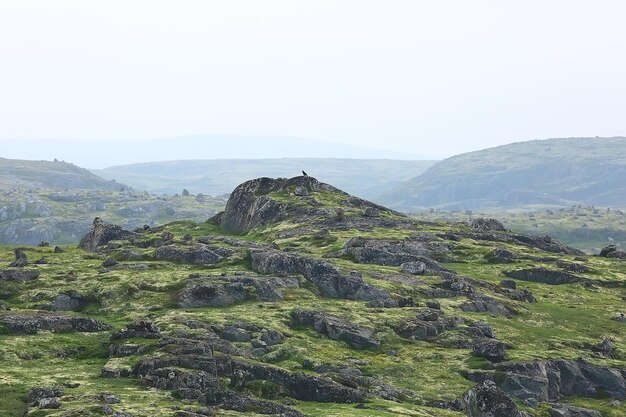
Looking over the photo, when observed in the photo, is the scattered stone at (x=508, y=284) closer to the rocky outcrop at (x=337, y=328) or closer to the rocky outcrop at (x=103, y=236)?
the rocky outcrop at (x=337, y=328)

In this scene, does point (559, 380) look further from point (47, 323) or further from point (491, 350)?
point (47, 323)

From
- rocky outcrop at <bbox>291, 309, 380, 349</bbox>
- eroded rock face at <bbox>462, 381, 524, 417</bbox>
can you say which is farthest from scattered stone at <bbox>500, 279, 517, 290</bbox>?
eroded rock face at <bbox>462, 381, 524, 417</bbox>

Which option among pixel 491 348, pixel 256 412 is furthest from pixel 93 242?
pixel 256 412

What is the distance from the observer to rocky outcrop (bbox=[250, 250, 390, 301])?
108m

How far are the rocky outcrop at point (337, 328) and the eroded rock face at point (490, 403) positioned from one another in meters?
23.8

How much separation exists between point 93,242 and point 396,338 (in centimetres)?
9797

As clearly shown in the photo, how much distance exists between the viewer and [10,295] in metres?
98.7

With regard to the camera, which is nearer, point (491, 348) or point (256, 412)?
point (256, 412)

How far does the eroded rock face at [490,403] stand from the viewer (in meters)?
61.3

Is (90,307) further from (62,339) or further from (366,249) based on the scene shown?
(366,249)

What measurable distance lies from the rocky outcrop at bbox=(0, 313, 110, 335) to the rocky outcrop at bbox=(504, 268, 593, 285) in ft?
295

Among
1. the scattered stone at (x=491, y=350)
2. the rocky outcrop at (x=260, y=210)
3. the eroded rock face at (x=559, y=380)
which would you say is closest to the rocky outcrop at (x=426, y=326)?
the scattered stone at (x=491, y=350)

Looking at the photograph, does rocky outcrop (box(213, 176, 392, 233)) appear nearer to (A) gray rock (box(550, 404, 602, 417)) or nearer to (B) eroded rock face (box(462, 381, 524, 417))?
(A) gray rock (box(550, 404, 602, 417))

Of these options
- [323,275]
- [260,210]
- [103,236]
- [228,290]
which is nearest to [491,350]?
[323,275]
